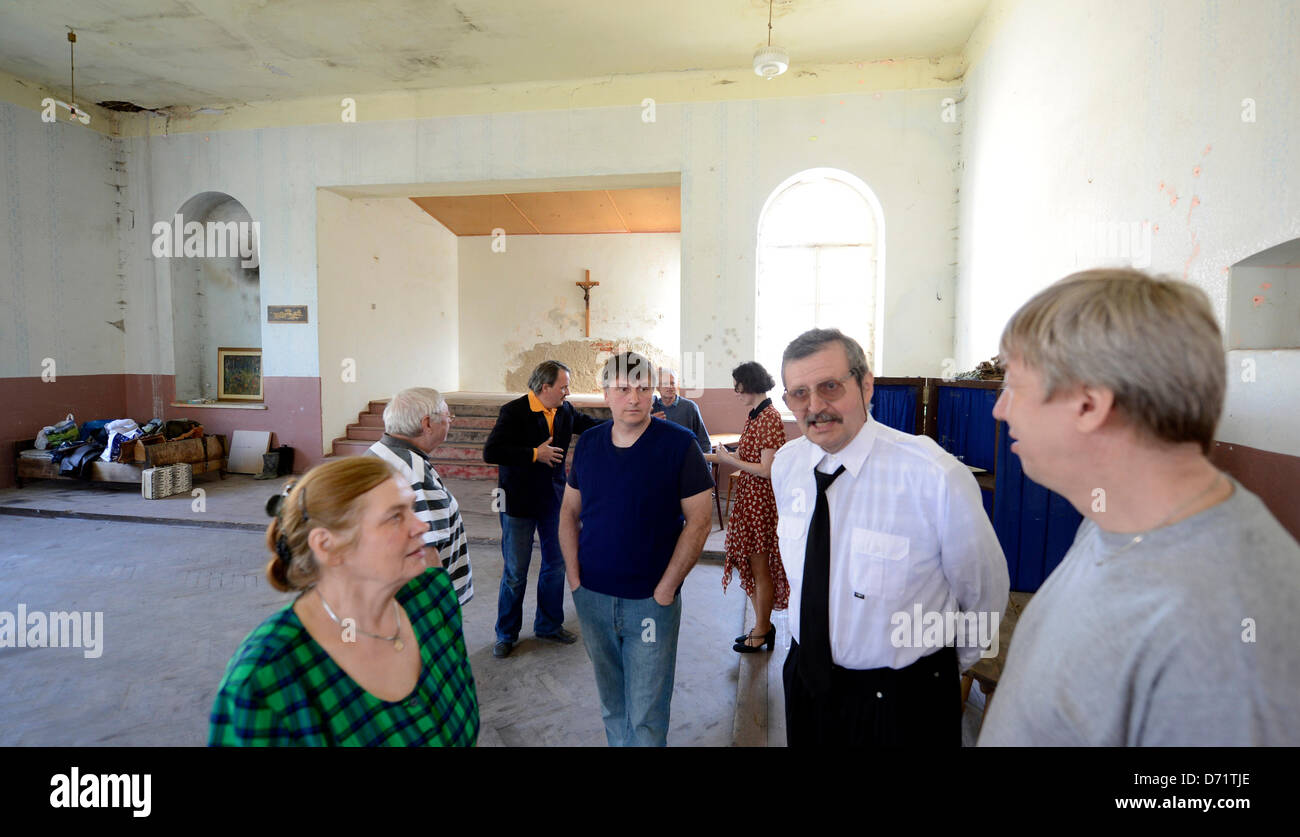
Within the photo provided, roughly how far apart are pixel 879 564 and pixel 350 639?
140 cm

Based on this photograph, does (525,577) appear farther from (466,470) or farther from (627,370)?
(466,470)

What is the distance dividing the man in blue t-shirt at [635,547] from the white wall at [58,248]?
10.1m

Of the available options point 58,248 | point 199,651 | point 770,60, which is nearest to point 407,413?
point 199,651

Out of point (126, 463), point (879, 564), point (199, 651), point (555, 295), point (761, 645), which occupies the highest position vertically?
point (555, 295)

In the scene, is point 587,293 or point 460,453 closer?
point 460,453

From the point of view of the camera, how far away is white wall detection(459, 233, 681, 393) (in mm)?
12680

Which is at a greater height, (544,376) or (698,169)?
(698,169)

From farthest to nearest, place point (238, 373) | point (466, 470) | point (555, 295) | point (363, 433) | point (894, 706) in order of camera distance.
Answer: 1. point (555, 295)
2. point (238, 373)
3. point (363, 433)
4. point (466, 470)
5. point (894, 706)

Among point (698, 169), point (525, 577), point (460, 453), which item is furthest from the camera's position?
point (460, 453)

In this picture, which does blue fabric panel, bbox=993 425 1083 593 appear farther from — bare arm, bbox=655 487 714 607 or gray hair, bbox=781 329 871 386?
gray hair, bbox=781 329 871 386

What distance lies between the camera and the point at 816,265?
848cm

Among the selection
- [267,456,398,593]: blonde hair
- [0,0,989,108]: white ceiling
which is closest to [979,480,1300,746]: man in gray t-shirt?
[267,456,398,593]: blonde hair

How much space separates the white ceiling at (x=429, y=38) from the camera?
21.9ft
